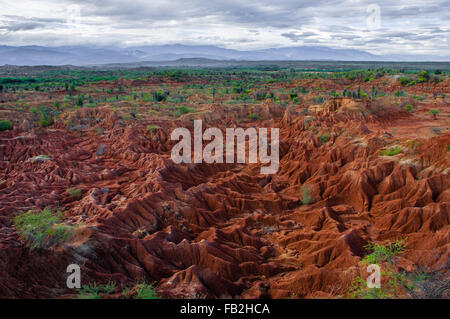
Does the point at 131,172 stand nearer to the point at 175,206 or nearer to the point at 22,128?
the point at 175,206

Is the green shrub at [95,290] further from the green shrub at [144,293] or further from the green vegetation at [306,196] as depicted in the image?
the green vegetation at [306,196]

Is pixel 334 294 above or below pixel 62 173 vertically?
below

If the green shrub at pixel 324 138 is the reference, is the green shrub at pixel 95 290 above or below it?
below

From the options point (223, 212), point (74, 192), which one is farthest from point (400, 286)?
point (74, 192)

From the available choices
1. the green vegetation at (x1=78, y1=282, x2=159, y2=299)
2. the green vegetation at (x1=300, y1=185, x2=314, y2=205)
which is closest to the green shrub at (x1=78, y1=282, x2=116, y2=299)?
the green vegetation at (x1=78, y1=282, x2=159, y2=299)

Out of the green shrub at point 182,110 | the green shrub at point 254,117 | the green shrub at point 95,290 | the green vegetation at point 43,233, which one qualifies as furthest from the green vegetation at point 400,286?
the green shrub at point 182,110

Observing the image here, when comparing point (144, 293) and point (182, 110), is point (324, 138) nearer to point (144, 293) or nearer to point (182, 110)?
point (182, 110)

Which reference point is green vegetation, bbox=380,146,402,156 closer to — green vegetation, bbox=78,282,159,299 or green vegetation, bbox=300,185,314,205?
green vegetation, bbox=300,185,314,205

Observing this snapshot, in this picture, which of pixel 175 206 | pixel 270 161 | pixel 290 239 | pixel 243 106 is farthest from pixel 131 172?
pixel 243 106
